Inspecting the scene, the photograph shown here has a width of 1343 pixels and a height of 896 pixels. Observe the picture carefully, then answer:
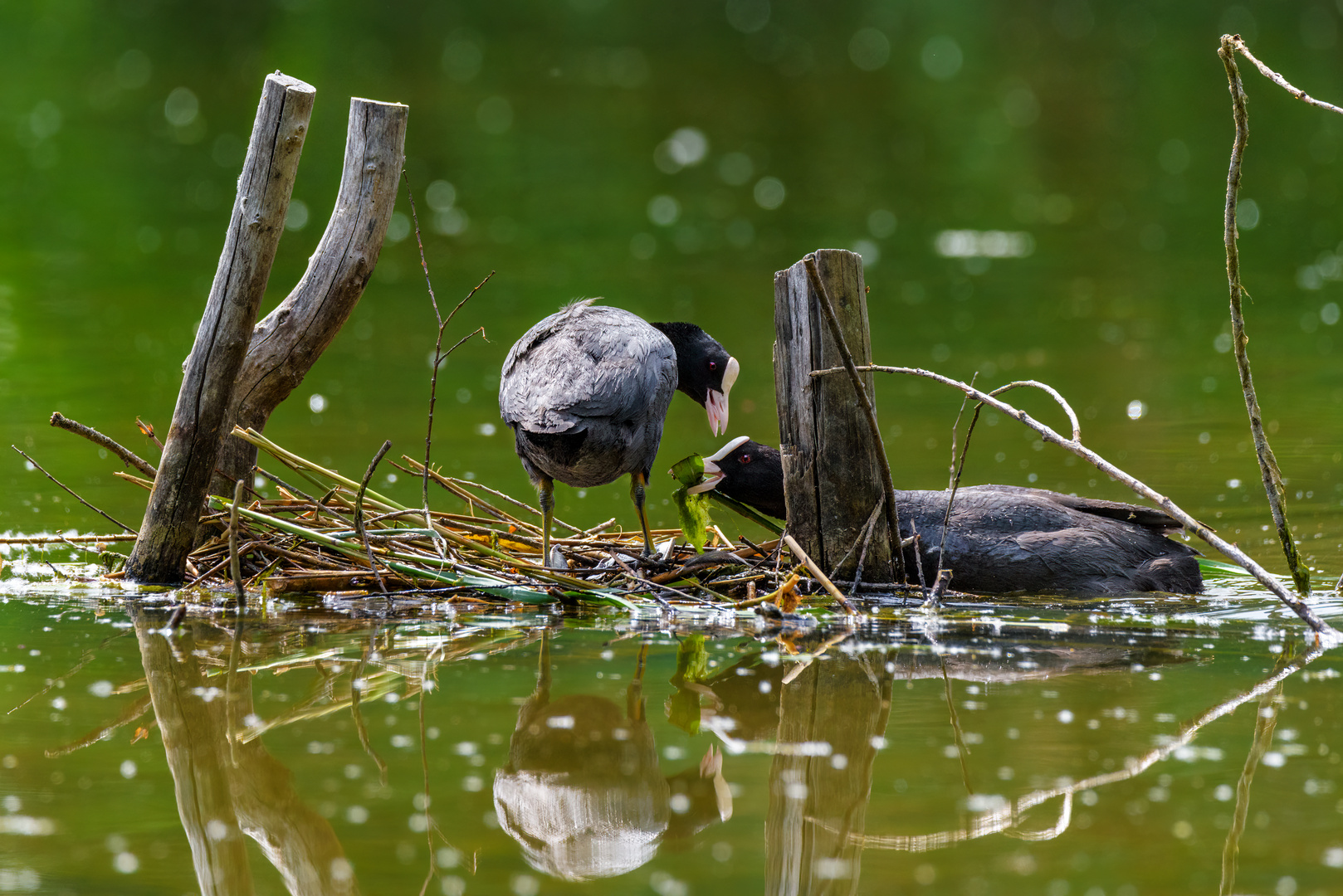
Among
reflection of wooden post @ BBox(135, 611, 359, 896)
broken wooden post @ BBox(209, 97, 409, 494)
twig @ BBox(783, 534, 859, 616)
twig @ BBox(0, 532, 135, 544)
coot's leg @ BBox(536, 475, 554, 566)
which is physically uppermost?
broken wooden post @ BBox(209, 97, 409, 494)

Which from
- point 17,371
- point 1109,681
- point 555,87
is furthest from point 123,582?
point 555,87

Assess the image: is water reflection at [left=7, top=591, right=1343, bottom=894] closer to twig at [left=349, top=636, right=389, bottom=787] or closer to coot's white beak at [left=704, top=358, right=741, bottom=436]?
twig at [left=349, top=636, right=389, bottom=787]

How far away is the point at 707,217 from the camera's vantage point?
20750 millimetres

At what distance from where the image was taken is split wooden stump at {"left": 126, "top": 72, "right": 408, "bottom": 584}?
19.6ft

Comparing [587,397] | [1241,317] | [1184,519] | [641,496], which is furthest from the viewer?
[641,496]

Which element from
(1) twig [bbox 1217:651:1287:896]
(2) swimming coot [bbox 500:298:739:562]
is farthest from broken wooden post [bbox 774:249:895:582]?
(1) twig [bbox 1217:651:1287:896]

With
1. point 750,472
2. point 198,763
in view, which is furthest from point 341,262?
point 198,763

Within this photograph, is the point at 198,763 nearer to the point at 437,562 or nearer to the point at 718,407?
the point at 437,562

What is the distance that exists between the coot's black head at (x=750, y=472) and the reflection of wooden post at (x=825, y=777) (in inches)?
59.1

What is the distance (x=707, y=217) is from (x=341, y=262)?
48.0ft

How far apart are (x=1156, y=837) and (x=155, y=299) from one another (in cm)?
1299

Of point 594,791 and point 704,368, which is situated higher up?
point 704,368

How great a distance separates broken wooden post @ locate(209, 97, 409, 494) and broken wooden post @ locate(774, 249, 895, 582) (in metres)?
1.77

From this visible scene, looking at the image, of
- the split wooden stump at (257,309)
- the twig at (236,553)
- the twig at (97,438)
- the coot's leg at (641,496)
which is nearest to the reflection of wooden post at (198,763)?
the twig at (236,553)
